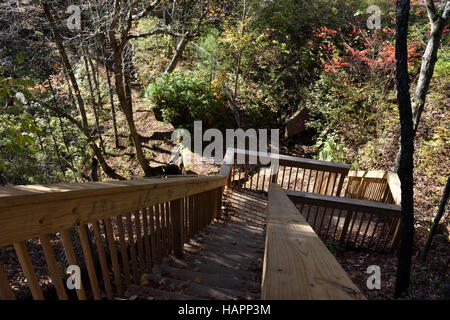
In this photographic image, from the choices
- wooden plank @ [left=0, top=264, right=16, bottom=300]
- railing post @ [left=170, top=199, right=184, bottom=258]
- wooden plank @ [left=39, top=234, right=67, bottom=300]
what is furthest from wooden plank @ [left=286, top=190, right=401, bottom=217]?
wooden plank @ [left=0, top=264, right=16, bottom=300]

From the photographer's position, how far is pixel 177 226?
126 inches

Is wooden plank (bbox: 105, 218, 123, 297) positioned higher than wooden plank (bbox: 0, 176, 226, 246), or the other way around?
wooden plank (bbox: 0, 176, 226, 246)

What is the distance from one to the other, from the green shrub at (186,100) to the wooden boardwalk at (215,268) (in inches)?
272

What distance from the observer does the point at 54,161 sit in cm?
891

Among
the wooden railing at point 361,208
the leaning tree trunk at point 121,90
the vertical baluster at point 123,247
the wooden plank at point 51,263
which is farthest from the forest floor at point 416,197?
the wooden plank at point 51,263

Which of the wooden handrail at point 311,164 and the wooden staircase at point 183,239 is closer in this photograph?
the wooden staircase at point 183,239

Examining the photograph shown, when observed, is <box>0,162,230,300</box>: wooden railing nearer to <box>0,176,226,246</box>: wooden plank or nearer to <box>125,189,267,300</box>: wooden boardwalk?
<box>0,176,226,246</box>: wooden plank

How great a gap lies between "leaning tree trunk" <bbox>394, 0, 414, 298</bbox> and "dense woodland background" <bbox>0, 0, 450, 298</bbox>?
133 inches

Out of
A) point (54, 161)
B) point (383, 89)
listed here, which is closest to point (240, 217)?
point (54, 161)

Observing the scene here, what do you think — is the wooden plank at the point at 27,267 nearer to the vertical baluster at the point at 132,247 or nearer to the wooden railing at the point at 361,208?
the vertical baluster at the point at 132,247

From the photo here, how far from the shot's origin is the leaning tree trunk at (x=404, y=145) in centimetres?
316

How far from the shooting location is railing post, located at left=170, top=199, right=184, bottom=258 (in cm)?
318

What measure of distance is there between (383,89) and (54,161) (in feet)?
38.3

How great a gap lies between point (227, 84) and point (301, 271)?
13372 millimetres
